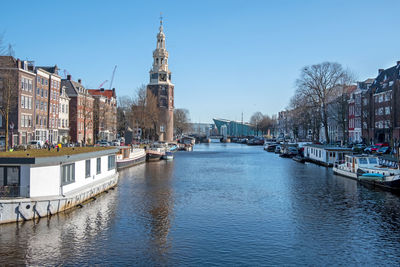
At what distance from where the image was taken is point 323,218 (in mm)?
29578

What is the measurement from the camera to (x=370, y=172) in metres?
46.4

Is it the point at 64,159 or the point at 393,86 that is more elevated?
the point at 393,86

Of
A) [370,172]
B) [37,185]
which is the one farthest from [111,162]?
[370,172]

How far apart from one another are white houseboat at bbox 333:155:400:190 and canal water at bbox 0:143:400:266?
1.47 m

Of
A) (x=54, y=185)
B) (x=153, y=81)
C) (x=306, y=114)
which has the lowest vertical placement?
(x=54, y=185)

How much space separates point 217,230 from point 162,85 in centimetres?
11664

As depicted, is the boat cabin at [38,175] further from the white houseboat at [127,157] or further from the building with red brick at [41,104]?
the building with red brick at [41,104]

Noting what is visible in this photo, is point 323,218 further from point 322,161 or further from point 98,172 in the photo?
point 322,161

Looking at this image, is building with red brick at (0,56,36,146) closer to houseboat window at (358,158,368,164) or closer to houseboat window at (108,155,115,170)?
houseboat window at (108,155,115,170)

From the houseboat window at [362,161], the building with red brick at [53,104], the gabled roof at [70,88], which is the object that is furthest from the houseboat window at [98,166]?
the gabled roof at [70,88]

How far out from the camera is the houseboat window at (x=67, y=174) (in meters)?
29.3

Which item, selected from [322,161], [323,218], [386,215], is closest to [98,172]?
[323,218]

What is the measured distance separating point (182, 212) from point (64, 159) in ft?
30.4

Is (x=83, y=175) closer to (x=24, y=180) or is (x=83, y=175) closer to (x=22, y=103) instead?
(x=24, y=180)
